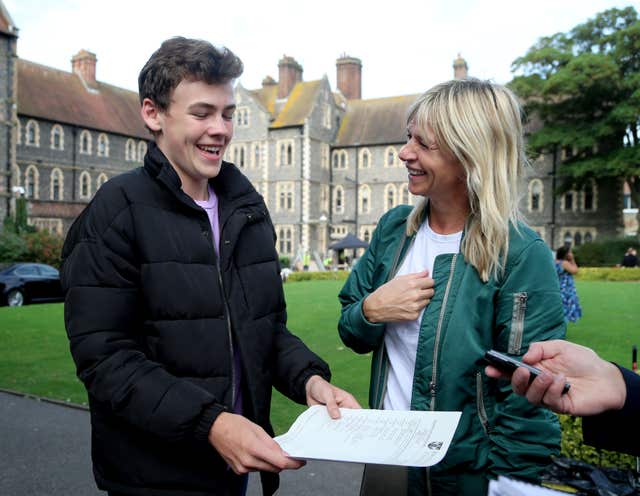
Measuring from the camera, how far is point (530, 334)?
2.03 m

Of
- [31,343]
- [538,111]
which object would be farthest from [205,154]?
[538,111]

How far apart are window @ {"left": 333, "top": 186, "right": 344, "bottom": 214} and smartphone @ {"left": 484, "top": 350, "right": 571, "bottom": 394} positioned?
4676 cm

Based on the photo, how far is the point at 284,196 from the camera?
4716 cm

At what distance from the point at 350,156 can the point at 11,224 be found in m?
26.2

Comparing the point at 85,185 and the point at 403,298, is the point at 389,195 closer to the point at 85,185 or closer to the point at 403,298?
the point at 85,185

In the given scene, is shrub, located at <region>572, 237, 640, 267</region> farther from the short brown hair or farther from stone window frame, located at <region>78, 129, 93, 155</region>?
the short brown hair

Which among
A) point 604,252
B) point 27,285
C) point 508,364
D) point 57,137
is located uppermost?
point 57,137

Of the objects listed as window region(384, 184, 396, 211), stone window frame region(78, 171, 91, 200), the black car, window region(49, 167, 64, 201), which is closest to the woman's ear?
the black car

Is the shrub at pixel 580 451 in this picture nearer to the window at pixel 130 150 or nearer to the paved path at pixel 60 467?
the paved path at pixel 60 467

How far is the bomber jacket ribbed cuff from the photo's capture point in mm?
1859

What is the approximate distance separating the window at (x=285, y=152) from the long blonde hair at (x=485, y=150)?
44790mm

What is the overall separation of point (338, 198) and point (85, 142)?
18.3 metres

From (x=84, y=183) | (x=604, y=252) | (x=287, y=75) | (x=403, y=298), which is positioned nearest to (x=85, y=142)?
(x=84, y=183)

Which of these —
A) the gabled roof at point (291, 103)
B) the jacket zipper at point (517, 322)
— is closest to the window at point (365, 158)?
the gabled roof at point (291, 103)
